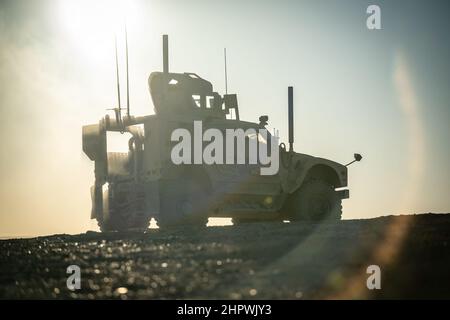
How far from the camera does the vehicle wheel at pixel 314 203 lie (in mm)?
19578

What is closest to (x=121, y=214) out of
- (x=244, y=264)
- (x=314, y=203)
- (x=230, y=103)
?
(x=230, y=103)

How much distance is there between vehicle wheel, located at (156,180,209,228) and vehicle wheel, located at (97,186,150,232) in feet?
1.94

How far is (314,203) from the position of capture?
19.8 metres

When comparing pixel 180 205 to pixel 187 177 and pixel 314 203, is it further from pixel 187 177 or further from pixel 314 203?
pixel 314 203

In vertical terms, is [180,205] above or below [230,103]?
below

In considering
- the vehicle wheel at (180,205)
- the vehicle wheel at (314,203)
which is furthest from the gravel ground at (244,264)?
the vehicle wheel at (314,203)

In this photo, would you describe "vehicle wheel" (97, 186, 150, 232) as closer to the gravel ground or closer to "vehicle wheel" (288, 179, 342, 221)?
"vehicle wheel" (288, 179, 342, 221)

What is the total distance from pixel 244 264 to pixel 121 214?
1110 centimetres

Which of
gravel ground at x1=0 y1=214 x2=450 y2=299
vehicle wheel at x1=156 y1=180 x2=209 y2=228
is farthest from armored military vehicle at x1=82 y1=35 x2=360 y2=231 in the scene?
gravel ground at x1=0 y1=214 x2=450 y2=299
